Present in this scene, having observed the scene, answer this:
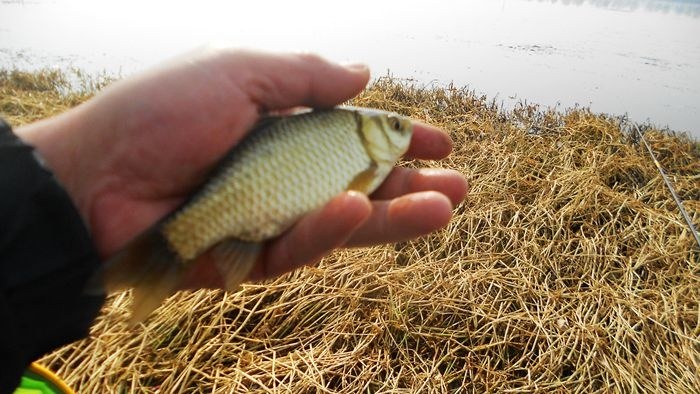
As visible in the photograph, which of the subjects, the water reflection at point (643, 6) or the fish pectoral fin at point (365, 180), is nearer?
the fish pectoral fin at point (365, 180)

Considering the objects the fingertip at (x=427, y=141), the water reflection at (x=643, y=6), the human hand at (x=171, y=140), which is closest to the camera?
the human hand at (x=171, y=140)

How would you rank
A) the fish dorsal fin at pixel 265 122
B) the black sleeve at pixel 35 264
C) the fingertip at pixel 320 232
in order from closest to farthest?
the black sleeve at pixel 35 264 < the fingertip at pixel 320 232 < the fish dorsal fin at pixel 265 122

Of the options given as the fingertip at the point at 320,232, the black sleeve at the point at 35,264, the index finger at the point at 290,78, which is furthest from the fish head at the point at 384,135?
the black sleeve at the point at 35,264

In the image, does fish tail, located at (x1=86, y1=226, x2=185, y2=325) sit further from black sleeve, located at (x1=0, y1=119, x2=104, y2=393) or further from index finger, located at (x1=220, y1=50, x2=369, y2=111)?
index finger, located at (x1=220, y1=50, x2=369, y2=111)

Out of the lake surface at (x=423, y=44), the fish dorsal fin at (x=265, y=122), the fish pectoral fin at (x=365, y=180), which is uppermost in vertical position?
the fish dorsal fin at (x=265, y=122)

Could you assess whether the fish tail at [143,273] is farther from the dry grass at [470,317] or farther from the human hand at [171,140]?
the dry grass at [470,317]

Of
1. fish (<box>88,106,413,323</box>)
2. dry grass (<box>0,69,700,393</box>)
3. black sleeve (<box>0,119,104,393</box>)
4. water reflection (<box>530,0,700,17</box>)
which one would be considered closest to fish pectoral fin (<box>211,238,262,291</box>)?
fish (<box>88,106,413,323</box>)

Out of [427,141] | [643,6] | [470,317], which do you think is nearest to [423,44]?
[470,317]

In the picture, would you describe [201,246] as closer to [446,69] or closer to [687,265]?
[687,265]
